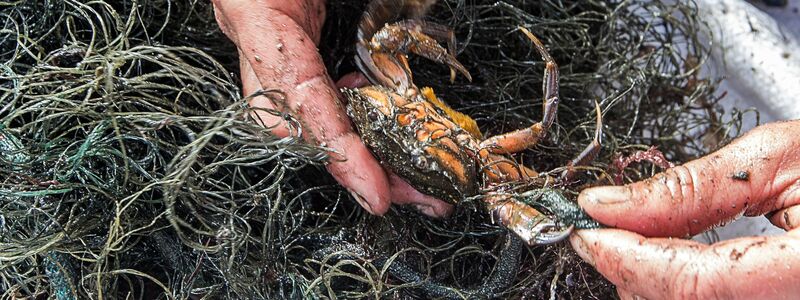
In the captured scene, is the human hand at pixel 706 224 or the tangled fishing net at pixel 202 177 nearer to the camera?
the human hand at pixel 706 224

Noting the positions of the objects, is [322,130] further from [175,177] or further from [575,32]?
[575,32]

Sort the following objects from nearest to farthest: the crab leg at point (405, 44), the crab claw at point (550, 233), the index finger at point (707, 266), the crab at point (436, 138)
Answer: the index finger at point (707, 266)
the crab claw at point (550, 233)
the crab at point (436, 138)
the crab leg at point (405, 44)

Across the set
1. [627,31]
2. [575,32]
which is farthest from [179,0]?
[627,31]

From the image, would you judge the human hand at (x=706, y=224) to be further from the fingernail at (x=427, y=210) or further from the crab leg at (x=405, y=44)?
the crab leg at (x=405, y=44)

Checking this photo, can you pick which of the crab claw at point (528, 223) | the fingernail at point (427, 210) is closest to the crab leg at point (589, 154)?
the crab claw at point (528, 223)

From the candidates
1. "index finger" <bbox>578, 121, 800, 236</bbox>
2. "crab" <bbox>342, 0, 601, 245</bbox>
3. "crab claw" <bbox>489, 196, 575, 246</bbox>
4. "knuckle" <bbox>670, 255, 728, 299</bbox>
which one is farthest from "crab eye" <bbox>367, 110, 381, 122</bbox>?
"knuckle" <bbox>670, 255, 728, 299</bbox>

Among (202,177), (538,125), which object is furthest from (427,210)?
(202,177)

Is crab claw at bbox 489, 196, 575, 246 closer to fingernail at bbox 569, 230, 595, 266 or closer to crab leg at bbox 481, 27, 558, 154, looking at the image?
fingernail at bbox 569, 230, 595, 266
